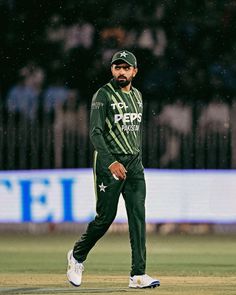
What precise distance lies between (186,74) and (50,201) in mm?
6147

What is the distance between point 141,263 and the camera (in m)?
12.3

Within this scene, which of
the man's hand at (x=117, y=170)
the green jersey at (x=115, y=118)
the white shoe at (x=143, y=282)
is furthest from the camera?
the white shoe at (x=143, y=282)

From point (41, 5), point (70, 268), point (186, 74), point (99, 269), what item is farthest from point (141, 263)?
point (41, 5)

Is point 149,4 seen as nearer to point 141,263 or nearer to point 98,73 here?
point 98,73

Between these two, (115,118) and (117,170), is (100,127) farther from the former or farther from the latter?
(117,170)

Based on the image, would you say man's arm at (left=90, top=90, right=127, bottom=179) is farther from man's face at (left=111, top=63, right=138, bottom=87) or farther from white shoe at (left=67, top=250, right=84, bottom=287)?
white shoe at (left=67, top=250, right=84, bottom=287)

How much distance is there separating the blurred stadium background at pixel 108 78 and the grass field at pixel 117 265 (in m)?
1.40

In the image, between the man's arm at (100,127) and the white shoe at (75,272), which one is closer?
the man's arm at (100,127)

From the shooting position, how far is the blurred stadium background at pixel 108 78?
24.2 metres

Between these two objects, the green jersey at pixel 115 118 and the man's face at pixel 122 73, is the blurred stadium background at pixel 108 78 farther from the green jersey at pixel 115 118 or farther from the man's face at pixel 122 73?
the man's face at pixel 122 73

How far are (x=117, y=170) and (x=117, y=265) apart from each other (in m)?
4.72

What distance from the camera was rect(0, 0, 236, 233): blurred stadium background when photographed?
24.2 m

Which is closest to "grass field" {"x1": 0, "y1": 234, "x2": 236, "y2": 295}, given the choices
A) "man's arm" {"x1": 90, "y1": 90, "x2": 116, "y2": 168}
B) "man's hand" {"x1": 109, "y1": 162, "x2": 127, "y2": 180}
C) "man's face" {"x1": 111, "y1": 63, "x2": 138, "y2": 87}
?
"man's hand" {"x1": 109, "y1": 162, "x2": 127, "y2": 180}

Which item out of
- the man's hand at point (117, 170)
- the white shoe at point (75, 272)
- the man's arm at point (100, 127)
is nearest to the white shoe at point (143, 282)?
the white shoe at point (75, 272)
